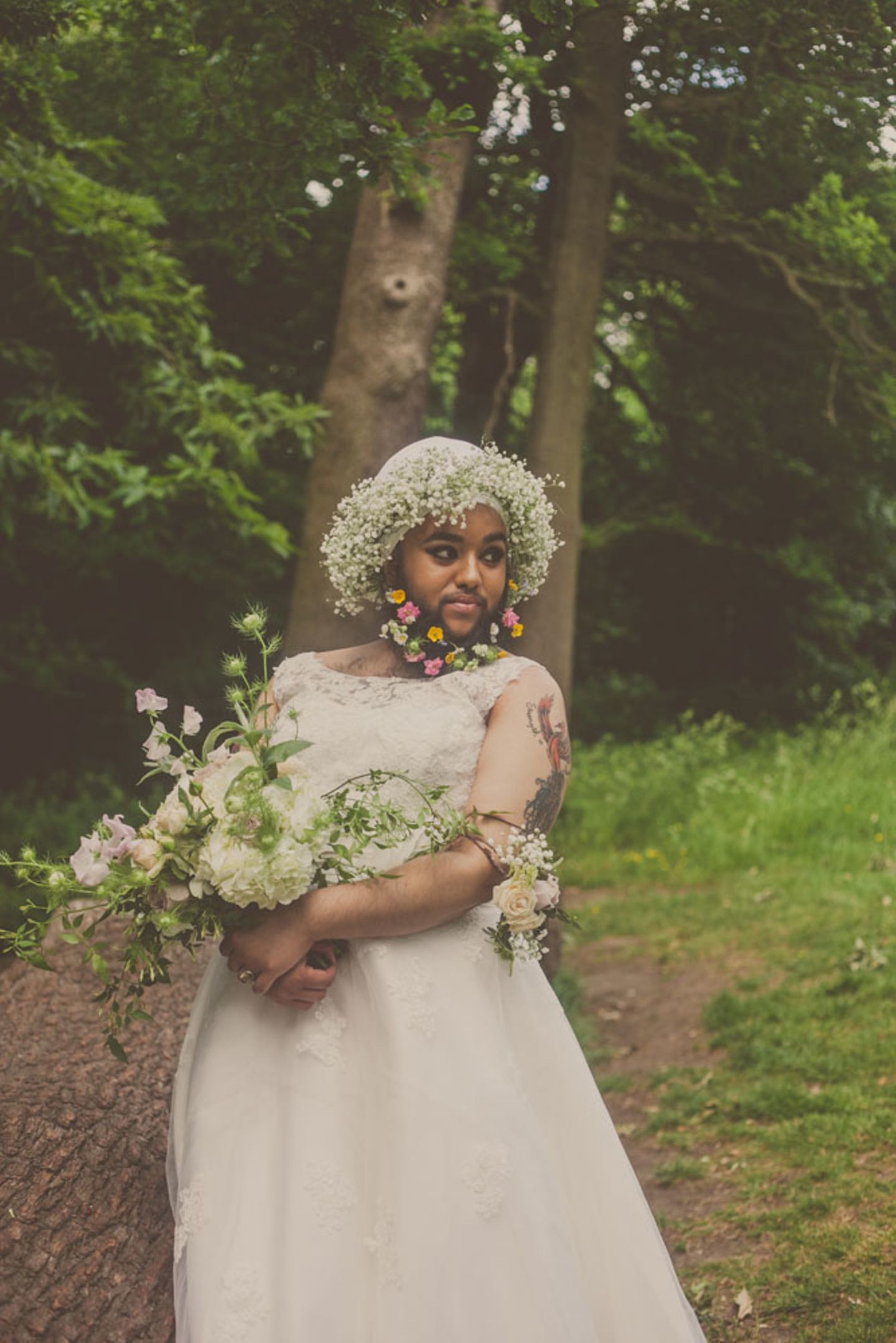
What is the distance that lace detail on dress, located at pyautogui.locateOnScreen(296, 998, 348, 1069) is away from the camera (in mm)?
2752

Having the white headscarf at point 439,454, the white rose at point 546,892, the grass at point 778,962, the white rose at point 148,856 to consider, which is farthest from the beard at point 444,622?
the grass at point 778,962

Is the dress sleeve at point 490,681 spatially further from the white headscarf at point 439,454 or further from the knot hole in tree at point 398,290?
the knot hole in tree at point 398,290

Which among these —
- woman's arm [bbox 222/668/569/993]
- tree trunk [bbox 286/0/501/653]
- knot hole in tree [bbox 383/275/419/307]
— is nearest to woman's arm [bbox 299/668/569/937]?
woman's arm [bbox 222/668/569/993]

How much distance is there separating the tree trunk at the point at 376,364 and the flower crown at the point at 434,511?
11.1 feet

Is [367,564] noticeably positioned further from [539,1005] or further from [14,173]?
[14,173]

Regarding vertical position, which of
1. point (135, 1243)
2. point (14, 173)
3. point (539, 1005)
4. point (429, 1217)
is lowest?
point (135, 1243)

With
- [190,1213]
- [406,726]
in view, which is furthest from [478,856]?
[190,1213]

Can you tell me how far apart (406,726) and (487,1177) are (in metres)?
0.95

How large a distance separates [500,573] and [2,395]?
18.3 feet

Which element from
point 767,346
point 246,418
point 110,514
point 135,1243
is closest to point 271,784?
point 135,1243

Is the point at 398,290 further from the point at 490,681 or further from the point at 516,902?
the point at 516,902

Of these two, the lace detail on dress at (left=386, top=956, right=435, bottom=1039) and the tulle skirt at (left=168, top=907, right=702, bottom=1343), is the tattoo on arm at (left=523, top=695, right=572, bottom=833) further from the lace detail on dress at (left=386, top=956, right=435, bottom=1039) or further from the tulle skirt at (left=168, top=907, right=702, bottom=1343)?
the lace detail on dress at (left=386, top=956, right=435, bottom=1039)

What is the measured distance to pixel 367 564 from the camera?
3.24 meters

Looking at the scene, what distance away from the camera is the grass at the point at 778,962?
4203 millimetres
